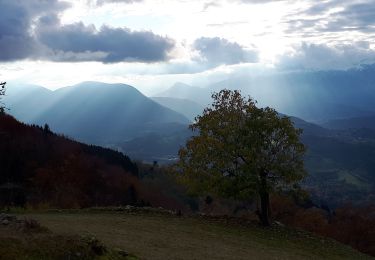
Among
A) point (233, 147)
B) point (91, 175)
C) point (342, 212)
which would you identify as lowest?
point (342, 212)

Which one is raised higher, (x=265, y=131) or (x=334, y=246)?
(x=265, y=131)

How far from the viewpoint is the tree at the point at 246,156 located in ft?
112

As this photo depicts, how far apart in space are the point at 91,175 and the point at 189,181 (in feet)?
181

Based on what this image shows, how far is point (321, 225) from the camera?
2798 inches

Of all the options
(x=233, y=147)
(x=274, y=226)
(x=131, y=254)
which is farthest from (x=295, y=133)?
(x=131, y=254)

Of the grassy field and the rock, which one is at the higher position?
the rock

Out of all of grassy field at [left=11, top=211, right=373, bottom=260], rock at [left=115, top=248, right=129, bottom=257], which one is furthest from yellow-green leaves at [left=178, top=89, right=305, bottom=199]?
rock at [left=115, top=248, right=129, bottom=257]

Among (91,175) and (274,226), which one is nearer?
(274,226)

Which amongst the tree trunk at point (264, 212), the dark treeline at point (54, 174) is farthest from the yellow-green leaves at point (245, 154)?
the dark treeline at point (54, 174)

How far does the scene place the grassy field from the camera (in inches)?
845

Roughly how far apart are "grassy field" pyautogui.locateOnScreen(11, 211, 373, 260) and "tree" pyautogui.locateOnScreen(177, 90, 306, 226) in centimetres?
284

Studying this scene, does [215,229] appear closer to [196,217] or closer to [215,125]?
[196,217]

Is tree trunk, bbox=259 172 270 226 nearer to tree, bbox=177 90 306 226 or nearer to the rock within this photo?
tree, bbox=177 90 306 226

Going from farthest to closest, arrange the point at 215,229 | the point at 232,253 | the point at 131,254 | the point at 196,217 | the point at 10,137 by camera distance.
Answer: the point at 10,137 < the point at 196,217 < the point at 215,229 < the point at 232,253 < the point at 131,254
